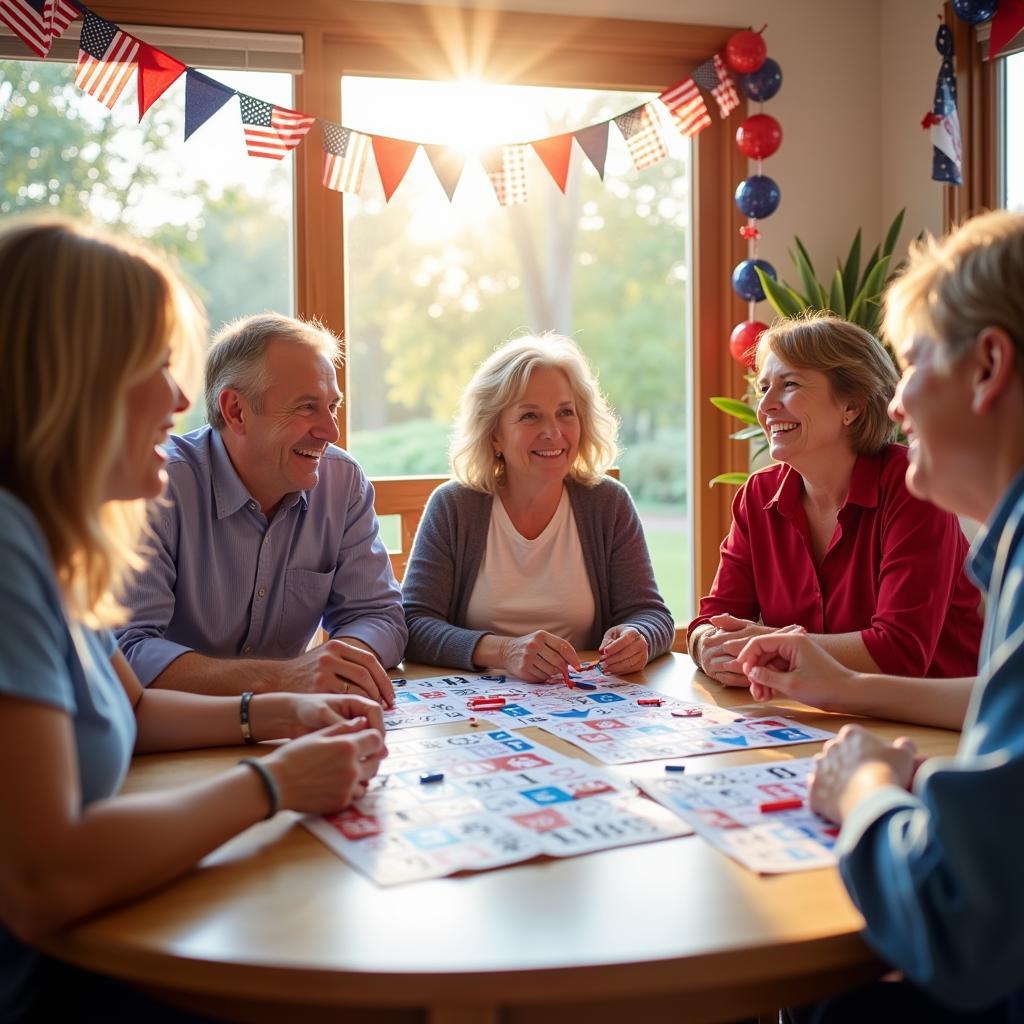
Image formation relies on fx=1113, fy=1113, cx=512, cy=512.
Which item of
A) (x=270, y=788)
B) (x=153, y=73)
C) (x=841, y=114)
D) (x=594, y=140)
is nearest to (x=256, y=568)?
(x=270, y=788)

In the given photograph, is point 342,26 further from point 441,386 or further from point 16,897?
point 16,897

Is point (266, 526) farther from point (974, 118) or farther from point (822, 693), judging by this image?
point (974, 118)

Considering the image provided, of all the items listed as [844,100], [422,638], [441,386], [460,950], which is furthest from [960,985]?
[441,386]

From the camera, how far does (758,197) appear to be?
373 cm

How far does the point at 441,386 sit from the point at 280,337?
156 inches

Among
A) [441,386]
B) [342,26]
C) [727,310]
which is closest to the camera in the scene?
[342,26]

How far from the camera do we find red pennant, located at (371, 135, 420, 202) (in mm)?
3367

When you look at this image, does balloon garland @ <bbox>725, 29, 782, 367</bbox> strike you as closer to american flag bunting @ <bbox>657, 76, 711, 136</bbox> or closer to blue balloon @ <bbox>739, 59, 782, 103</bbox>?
blue balloon @ <bbox>739, 59, 782, 103</bbox>

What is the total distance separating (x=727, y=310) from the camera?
406 cm

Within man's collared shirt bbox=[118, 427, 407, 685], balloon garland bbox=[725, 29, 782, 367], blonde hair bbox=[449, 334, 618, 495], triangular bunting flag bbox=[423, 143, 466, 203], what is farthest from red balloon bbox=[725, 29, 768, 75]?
man's collared shirt bbox=[118, 427, 407, 685]

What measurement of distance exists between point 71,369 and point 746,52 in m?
3.20

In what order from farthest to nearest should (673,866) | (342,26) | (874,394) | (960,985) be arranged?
1. (342,26)
2. (874,394)
3. (673,866)
4. (960,985)

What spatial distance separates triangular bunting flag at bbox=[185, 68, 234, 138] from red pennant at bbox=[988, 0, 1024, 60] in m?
2.24

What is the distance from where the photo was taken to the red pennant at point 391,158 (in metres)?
3.37
